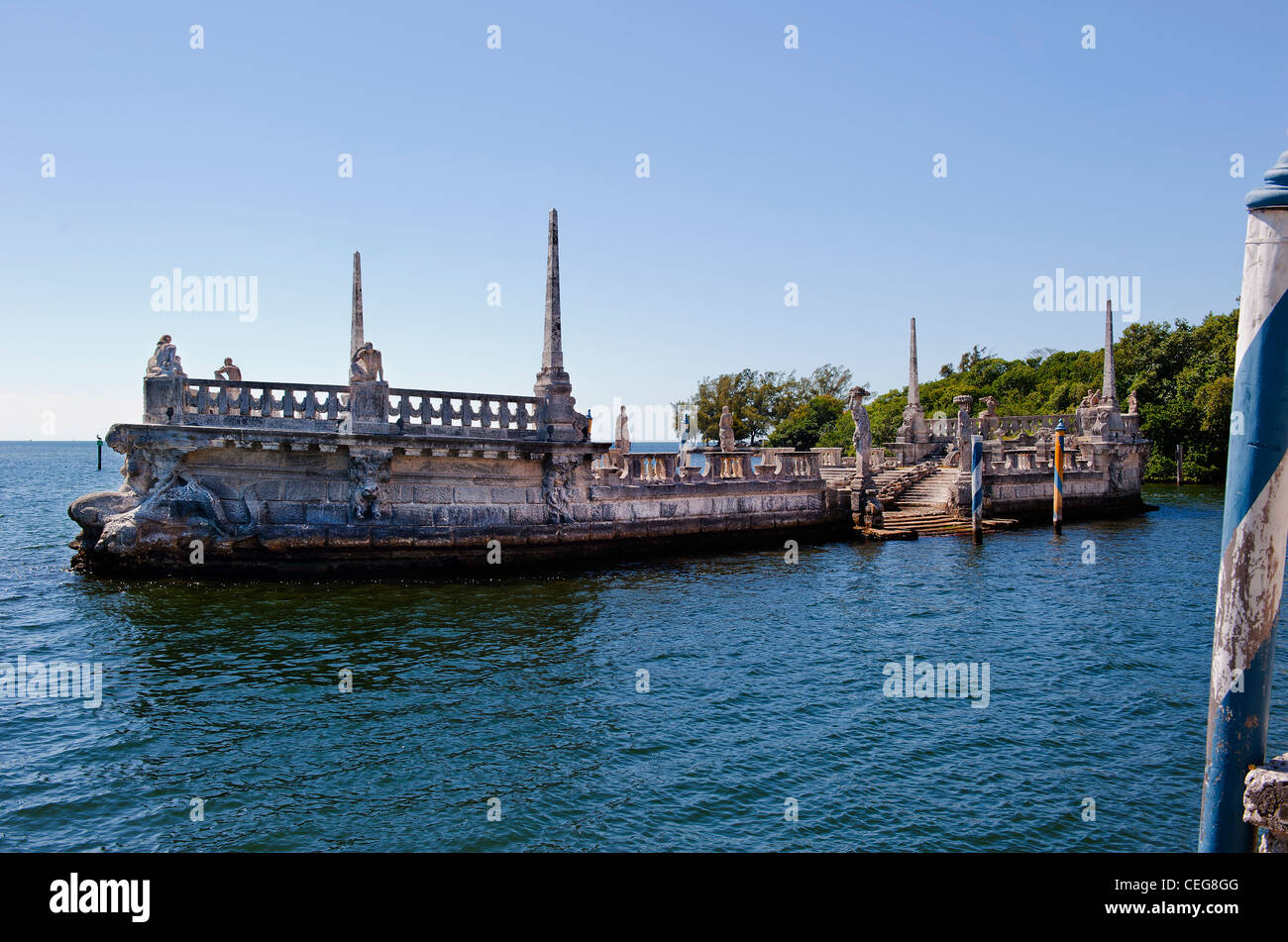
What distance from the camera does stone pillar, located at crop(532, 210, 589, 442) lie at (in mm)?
23719

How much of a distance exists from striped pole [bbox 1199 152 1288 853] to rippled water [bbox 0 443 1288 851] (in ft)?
14.2

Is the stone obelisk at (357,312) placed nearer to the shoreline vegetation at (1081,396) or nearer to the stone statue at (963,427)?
the stone statue at (963,427)

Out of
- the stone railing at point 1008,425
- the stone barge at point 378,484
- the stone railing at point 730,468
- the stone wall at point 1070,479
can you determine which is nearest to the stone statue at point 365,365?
the stone barge at point 378,484

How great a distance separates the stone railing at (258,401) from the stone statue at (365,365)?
43cm

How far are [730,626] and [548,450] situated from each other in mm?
8124

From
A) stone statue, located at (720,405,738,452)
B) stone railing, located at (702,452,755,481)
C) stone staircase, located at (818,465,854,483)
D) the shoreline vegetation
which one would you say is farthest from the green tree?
stone railing, located at (702,452,755,481)

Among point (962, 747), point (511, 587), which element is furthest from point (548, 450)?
point (962, 747)

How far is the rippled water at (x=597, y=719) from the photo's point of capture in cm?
895

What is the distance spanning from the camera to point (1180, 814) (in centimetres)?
919

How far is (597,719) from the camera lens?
477 inches

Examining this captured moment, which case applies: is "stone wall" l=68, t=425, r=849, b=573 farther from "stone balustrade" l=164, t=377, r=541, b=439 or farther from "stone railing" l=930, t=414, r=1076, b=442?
"stone railing" l=930, t=414, r=1076, b=442

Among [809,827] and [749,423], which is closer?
[809,827]
